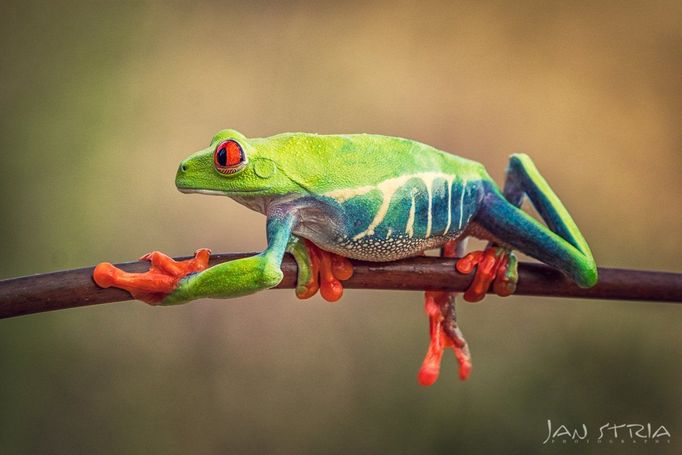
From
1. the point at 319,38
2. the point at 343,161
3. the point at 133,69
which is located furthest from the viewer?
the point at 319,38

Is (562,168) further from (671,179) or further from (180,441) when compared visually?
(180,441)

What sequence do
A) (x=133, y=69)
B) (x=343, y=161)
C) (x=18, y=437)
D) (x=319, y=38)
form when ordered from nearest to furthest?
(x=343, y=161) → (x=18, y=437) → (x=133, y=69) → (x=319, y=38)

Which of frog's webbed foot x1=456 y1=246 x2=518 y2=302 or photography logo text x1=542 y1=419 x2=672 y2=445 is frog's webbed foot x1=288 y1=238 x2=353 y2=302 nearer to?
frog's webbed foot x1=456 y1=246 x2=518 y2=302

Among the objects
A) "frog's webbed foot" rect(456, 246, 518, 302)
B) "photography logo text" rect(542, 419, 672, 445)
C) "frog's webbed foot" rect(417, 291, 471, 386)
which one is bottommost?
"photography logo text" rect(542, 419, 672, 445)

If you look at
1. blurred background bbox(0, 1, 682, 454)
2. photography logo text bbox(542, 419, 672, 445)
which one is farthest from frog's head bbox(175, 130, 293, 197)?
photography logo text bbox(542, 419, 672, 445)

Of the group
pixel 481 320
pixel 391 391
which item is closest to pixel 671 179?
pixel 481 320

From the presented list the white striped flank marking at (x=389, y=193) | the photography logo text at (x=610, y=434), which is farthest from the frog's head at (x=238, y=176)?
the photography logo text at (x=610, y=434)
